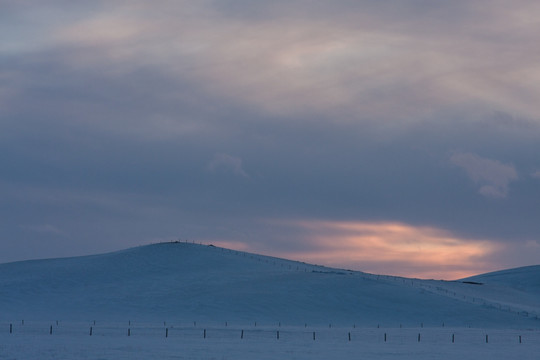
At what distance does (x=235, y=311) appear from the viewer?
92438 mm

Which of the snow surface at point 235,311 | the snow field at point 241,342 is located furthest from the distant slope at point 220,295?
the snow field at point 241,342

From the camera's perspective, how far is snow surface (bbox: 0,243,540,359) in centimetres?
5506

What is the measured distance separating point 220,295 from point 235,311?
781 cm

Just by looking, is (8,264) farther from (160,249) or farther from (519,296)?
(519,296)

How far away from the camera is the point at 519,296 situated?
130 m

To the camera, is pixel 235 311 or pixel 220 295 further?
pixel 220 295

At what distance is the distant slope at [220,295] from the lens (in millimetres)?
91688

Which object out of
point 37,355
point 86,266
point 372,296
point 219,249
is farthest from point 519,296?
point 37,355

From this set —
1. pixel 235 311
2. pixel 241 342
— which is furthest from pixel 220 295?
pixel 241 342

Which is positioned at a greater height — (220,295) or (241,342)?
(220,295)

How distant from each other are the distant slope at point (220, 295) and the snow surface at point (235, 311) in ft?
0.58

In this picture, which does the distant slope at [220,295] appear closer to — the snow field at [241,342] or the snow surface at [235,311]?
the snow surface at [235,311]

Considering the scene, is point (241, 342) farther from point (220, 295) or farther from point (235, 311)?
point (220, 295)

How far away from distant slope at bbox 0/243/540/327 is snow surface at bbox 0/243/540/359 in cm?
18
